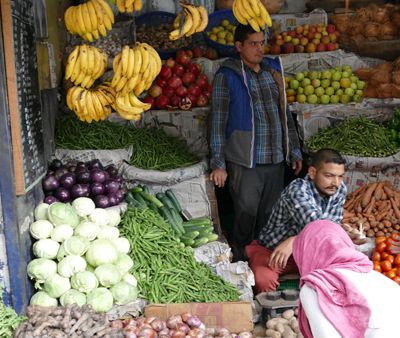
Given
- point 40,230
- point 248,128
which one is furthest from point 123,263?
point 248,128

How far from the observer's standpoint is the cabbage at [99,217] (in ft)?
13.4

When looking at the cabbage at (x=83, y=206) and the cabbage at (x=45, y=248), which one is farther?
the cabbage at (x=83, y=206)

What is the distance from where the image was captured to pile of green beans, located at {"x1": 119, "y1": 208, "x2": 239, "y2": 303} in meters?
3.85

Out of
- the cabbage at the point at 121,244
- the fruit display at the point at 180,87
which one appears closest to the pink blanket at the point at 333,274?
the cabbage at the point at 121,244

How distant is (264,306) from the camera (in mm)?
3957

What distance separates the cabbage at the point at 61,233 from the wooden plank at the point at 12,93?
406 millimetres

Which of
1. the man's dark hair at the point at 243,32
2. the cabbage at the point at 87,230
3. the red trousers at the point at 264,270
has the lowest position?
the red trousers at the point at 264,270

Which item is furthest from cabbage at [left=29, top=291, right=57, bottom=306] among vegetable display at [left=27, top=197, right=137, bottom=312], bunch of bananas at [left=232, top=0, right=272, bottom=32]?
bunch of bananas at [left=232, top=0, right=272, bottom=32]

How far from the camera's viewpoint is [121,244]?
398cm

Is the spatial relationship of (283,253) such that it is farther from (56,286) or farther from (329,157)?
(56,286)

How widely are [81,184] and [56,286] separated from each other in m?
1.01

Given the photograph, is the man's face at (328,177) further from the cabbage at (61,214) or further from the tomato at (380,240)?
the cabbage at (61,214)

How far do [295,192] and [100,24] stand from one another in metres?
1.72

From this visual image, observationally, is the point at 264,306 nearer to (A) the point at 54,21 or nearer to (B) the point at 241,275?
(B) the point at 241,275
